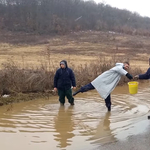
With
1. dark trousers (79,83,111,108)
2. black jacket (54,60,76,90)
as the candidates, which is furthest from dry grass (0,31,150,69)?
dark trousers (79,83,111,108)

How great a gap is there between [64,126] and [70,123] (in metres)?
0.28

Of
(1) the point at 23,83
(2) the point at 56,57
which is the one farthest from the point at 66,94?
(2) the point at 56,57

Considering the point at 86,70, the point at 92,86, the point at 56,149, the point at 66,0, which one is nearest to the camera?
the point at 56,149

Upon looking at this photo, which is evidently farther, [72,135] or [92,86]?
[92,86]

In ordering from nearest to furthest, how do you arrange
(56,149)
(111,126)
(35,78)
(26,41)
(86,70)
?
(56,149) → (111,126) → (35,78) → (86,70) → (26,41)

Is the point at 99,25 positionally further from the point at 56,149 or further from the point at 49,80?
the point at 56,149

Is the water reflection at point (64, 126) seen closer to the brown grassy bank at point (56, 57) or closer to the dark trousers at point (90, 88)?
the dark trousers at point (90, 88)

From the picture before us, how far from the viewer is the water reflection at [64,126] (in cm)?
587

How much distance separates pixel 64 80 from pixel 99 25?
43.8 m

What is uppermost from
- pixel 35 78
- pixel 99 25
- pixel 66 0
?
pixel 66 0

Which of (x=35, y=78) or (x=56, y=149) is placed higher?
(x=35, y=78)

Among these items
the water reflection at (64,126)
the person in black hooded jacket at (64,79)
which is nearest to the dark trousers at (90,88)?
the person in black hooded jacket at (64,79)

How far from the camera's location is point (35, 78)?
10570 mm

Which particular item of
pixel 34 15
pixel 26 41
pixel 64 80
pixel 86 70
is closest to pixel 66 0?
pixel 34 15
